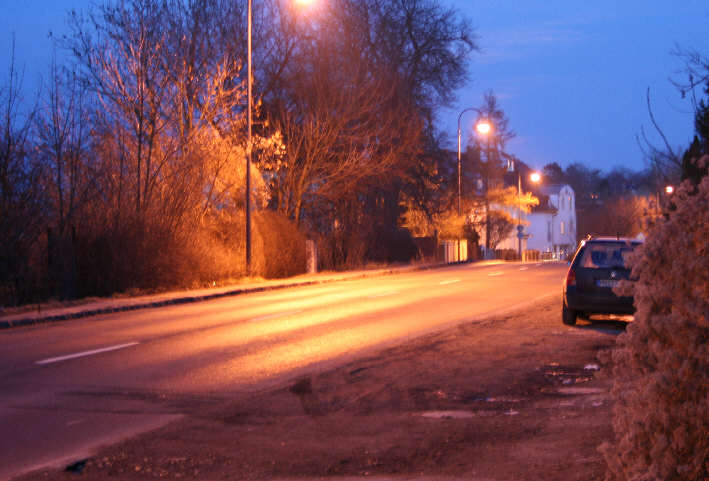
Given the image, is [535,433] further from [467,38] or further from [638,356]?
[467,38]

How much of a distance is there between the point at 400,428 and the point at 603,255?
889 centimetres

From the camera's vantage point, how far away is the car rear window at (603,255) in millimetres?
14703

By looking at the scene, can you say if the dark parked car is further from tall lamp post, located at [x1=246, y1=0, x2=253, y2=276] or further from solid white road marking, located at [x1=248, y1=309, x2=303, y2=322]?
tall lamp post, located at [x1=246, y1=0, x2=253, y2=276]

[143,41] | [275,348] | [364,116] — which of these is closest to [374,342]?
[275,348]

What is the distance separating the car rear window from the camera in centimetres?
1470

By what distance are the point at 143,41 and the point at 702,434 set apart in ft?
73.7

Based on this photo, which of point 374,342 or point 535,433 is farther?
point 374,342

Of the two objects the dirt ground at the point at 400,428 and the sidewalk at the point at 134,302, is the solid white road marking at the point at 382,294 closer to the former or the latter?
the sidewalk at the point at 134,302

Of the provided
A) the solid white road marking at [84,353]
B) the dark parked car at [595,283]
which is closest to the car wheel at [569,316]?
the dark parked car at [595,283]

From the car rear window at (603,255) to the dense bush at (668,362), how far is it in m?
10.7

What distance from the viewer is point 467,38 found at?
146 feet

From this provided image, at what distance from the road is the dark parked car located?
2.04m

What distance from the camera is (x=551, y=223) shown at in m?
94.6

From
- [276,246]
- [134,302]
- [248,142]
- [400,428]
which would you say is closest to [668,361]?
[400,428]
